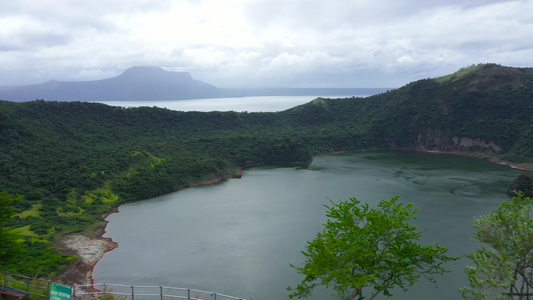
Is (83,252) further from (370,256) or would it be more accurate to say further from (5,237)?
(370,256)

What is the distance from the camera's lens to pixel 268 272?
30.5 meters

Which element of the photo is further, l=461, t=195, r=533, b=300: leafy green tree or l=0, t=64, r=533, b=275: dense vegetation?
l=0, t=64, r=533, b=275: dense vegetation

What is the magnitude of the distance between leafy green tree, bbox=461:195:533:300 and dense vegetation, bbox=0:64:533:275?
2752 centimetres

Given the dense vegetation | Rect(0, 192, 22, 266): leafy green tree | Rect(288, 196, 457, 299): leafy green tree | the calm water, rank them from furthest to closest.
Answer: the dense vegetation, the calm water, Rect(0, 192, 22, 266): leafy green tree, Rect(288, 196, 457, 299): leafy green tree

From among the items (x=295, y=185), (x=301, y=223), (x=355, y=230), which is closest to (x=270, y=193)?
(x=295, y=185)

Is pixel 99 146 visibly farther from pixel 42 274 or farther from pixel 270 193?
pixel 42 274

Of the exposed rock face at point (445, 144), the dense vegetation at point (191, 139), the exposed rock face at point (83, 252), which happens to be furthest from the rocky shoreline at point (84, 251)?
the exposed rock face at point (445, 144)

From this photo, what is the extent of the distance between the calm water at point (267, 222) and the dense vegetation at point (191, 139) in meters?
4.43

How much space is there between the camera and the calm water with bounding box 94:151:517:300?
97.5 feet

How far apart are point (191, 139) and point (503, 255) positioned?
7104 centimetres

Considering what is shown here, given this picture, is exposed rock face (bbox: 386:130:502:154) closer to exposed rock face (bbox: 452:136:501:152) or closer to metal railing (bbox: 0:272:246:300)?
exposed rock face (bbox: 452:136:501:152)

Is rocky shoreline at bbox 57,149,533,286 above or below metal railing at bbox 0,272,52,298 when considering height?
below

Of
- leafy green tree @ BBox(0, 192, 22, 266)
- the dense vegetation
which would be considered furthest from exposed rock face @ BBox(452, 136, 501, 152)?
leafy green tree @ BBox(0, 192, 22, 266)

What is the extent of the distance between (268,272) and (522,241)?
18.8 metres
